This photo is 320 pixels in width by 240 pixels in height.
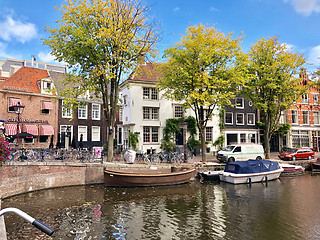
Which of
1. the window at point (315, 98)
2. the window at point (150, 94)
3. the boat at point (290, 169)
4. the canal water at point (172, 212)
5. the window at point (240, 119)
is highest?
the window at point (315, 98)

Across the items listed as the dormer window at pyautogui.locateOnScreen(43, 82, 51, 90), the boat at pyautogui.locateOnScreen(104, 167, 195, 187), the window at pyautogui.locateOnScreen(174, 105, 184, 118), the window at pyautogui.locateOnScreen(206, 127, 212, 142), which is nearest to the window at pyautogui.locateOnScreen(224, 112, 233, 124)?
the window at pyautogui.locateOnScreen(206, 127, 212, 142)

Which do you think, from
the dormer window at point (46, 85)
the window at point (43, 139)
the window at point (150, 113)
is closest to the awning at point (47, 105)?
the dormer window at point (46, 85)

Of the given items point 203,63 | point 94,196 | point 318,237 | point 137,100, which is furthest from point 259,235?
point 137,100

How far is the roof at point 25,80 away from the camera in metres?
28.4

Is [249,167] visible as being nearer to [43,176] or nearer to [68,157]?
[68,157]

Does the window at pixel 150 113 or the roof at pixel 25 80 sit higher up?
the roof at pixel 25 80

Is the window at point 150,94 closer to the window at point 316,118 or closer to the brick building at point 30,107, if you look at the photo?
the brick building at point 30,107

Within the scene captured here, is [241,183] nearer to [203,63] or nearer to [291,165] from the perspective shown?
[291,165]

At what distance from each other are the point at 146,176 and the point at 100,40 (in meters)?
11.5

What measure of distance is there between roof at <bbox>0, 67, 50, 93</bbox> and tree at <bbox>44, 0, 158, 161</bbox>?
1284 centimetres

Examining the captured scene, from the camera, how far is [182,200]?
14.5 m

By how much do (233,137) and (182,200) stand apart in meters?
22.9

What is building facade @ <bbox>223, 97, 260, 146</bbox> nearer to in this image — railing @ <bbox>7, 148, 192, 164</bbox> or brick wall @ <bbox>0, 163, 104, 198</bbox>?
railing @ <bbox>7, 148, 192, 164</bbox>

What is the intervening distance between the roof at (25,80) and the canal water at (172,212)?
1813 centimetres
